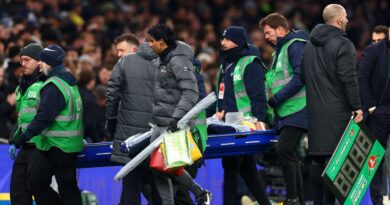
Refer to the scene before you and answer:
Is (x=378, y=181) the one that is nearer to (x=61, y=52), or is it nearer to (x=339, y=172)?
(x=339, y=172)

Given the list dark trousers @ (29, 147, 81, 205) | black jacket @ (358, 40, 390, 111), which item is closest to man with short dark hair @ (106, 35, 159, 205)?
dark trousers @ (29, 147, 81, 205)

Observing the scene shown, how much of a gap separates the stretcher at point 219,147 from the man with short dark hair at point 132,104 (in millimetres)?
237

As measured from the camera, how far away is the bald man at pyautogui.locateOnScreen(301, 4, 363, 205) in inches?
518

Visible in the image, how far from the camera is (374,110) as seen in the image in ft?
49.3

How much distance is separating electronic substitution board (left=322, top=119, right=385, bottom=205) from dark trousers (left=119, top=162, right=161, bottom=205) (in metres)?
1.83

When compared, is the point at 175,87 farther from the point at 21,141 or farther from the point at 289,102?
the point at 21,141

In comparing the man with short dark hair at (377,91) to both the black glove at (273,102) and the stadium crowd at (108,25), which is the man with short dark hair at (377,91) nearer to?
the stadium crowd at (108,25)

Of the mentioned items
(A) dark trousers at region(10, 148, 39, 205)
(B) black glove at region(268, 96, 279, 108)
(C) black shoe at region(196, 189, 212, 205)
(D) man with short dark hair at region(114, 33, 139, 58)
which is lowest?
(C) black shoe at region(196, 189, 212, 205)

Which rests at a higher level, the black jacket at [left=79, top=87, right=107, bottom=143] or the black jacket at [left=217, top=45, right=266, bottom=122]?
the black jacket at [left=217, top=45, right=266, bottom=122]

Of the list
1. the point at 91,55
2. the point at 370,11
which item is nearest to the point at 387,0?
the point at 370,11

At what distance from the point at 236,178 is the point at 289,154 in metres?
0.80

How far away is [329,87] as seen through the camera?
1328cm

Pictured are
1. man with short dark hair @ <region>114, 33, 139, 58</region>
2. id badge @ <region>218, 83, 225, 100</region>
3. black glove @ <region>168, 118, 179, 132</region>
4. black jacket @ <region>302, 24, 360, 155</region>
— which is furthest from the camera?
man with short dark hair @ <region>114, 33, 139, 58</region>

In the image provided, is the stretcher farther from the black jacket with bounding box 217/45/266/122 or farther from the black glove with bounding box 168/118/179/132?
the black glove with bounding box 168/118/179/132
